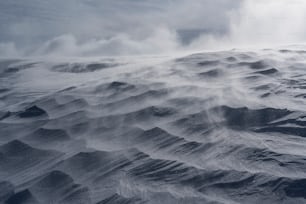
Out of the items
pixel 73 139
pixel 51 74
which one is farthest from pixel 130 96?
pixel 51 74

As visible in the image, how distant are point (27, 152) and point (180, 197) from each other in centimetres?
176

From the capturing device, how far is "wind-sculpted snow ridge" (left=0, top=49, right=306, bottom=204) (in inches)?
90.2

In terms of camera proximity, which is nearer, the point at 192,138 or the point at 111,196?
the point at 111,196

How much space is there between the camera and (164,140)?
9.82ft

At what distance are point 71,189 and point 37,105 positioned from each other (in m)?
2.40

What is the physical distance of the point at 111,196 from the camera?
90.2 inches

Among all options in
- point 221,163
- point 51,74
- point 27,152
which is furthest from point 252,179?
point 51,74

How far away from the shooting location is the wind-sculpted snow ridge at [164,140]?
229 centimetres

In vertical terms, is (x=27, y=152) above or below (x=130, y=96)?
below

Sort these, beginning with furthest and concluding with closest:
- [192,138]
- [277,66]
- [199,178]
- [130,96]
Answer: [277,66] → [130,96] → [192,138] → [199,178]

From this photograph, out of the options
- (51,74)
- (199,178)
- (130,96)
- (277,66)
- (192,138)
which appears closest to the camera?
(199,178)

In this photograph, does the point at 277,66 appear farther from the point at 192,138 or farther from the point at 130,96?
the point at 192,138

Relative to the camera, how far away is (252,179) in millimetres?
2260

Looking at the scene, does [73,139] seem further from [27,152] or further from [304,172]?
[304,172]
